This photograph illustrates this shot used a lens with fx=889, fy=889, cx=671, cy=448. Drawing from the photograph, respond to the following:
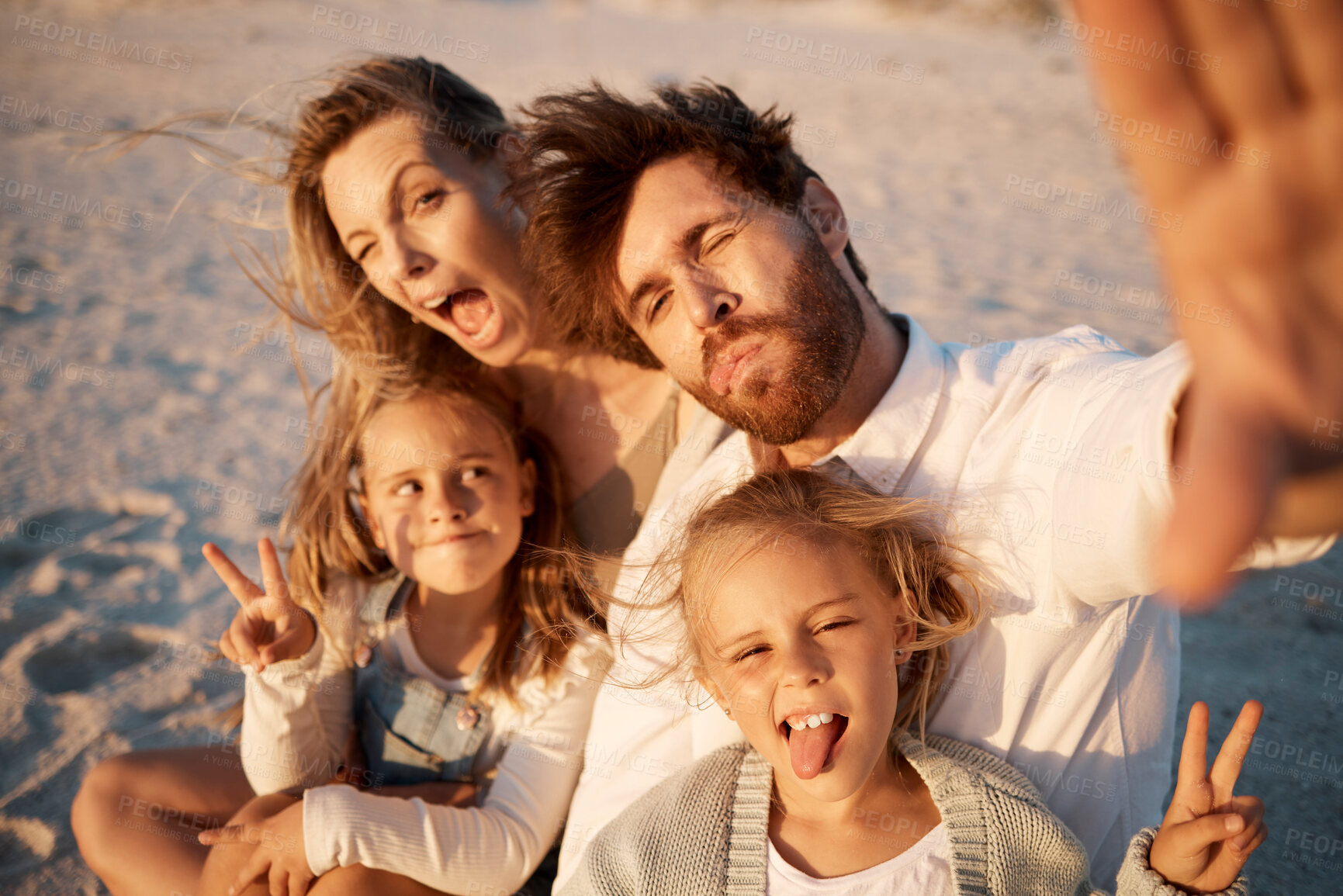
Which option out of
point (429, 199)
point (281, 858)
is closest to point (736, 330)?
point (429, 199)

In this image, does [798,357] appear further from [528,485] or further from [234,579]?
[234,579]

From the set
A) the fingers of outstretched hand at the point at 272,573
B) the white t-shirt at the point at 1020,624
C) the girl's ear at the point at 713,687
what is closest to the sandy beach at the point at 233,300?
the white t-shirt at the point at 1020,624

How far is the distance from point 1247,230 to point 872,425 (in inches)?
59.8

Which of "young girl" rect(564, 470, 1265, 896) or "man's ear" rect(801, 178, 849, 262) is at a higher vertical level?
"man's ear" rect(801, 178, 849, 262)

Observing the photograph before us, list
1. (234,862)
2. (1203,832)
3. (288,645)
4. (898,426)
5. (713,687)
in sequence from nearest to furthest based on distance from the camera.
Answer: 1. (1203,832)
2. (713,687)
3. (898,426)
4. (234,862)
5. (288,645)

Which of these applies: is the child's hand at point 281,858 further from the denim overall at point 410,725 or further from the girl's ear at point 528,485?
the girl's ear at point 528,485

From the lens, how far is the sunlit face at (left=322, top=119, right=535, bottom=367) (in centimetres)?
294

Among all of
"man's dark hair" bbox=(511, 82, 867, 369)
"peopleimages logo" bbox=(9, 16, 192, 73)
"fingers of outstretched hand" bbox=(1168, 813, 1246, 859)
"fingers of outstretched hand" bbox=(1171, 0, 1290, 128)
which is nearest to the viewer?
"fingers of outstretched hand" bbox=(1171, 0, 1290, 128)

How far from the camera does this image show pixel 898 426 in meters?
2.25

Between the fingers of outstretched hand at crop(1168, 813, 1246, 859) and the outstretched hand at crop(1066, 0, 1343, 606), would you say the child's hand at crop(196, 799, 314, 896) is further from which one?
the outstretched hand at crop(1066, 0, 1343, 606)

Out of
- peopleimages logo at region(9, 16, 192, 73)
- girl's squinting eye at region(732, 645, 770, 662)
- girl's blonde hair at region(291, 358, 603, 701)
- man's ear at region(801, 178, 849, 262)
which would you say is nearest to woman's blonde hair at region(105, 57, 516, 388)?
girl's blonde hair at region(291, 358, 603, 701)

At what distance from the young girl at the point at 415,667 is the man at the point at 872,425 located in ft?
0.72

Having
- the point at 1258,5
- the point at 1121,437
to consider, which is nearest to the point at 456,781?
the point at 1121,437

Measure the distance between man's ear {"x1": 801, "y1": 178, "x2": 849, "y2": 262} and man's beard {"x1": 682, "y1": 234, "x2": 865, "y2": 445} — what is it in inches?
11.3
